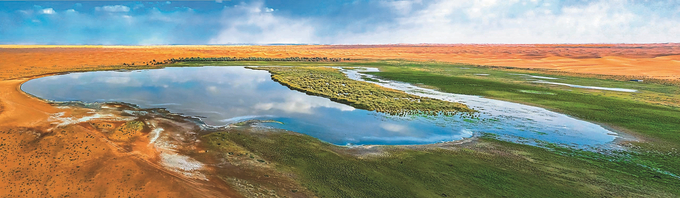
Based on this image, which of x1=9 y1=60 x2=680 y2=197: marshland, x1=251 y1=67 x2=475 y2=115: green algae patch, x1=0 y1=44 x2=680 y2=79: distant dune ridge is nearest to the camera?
x1=9 y1=60 x2=680 y2=197: marshland

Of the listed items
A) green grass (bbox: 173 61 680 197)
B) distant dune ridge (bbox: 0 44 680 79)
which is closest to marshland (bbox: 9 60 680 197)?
green grass (bbox: 173 61 680 197)

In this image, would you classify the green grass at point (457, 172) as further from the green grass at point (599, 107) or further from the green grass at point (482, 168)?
the green grass at point (599, 107)

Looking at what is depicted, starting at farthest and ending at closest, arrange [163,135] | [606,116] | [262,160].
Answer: [606,116] < [163,135] < [262,160]

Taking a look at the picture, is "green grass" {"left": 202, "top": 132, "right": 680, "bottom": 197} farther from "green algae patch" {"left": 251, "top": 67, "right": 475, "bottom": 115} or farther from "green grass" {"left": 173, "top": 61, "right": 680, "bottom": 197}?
"green algae patch" {"left": 251, "top": 67, "right": 475, "bottom": 115}

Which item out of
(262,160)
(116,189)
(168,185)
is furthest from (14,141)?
(262,160)

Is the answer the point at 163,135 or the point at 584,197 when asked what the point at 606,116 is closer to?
the point at 584,197

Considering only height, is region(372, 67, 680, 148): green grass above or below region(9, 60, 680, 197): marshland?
above
